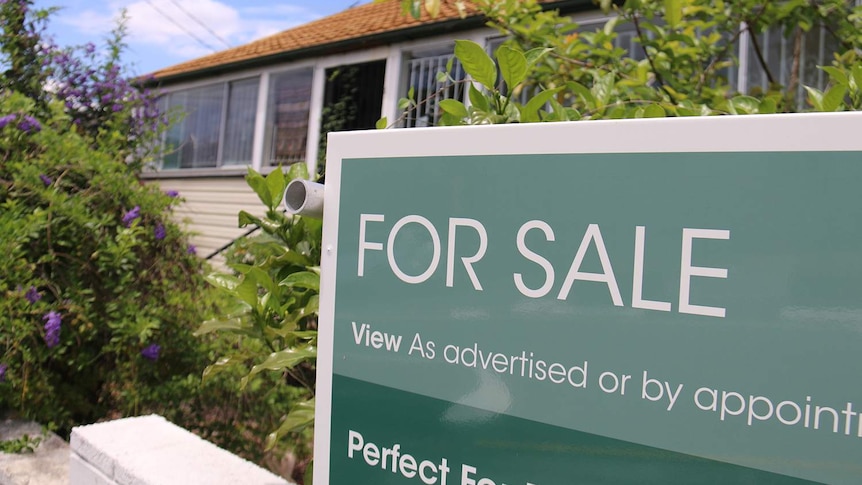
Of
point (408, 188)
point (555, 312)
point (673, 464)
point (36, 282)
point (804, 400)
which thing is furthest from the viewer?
point (36, 282)

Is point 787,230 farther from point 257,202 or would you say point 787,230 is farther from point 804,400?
point 257,202

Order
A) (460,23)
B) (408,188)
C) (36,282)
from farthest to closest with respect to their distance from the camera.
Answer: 1. (460,23)
2. (36,282)
3. (408,188)

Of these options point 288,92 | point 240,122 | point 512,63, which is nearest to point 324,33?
point 288,92

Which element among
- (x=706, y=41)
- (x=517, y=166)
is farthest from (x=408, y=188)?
(x=706, y=41)

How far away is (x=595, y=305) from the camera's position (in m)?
1.21

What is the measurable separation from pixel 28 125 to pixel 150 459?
2567mm

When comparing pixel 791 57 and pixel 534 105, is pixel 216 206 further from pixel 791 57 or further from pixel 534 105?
pixel 534 105

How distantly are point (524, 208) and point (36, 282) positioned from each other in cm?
314

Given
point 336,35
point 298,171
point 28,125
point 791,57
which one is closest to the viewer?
point 298,171

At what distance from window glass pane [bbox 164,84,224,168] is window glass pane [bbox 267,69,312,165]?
145 centimetres

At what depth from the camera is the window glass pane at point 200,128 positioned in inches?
508

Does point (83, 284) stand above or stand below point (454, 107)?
below

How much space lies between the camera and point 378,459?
1.47 m

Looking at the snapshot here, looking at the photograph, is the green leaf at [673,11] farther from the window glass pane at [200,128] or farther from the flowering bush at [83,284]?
the window glass pane at [200,128]
